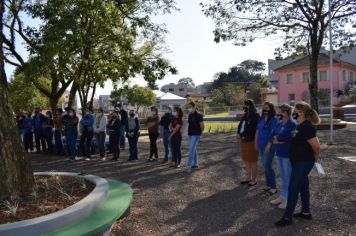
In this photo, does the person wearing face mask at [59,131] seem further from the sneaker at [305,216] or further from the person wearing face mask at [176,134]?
the sneaker at [305,216]

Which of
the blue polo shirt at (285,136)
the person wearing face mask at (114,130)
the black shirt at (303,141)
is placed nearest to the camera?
the black shirt at (303,141)

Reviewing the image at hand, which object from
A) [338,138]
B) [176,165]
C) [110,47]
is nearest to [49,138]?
[110,47]

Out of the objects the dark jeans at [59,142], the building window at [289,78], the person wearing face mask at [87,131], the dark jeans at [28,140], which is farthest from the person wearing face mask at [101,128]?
the building window at [289,78]

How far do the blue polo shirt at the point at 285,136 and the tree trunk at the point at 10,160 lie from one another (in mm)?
3949

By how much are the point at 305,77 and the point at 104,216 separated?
180 feet

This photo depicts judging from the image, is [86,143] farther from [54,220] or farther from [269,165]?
[54,220]

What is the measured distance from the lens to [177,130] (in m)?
11.7

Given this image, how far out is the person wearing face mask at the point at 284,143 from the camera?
6.92 meters

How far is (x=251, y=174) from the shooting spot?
360 inches

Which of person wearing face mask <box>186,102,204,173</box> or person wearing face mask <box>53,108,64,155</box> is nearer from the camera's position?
person wearing face mask <box>186,102,204,173</box>

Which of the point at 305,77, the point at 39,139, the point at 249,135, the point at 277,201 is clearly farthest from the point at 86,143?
the point at 305,77

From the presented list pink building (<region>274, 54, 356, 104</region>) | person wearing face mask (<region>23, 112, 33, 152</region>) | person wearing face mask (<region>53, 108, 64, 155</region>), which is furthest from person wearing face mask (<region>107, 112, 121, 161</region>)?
pink building (<region>274, 54, 356, 104</region>)

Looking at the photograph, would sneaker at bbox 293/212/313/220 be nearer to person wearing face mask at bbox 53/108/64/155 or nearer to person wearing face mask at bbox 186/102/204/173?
person wearing face mask at bbox 186/102/204/173

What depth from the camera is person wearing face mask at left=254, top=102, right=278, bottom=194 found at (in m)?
7.91
